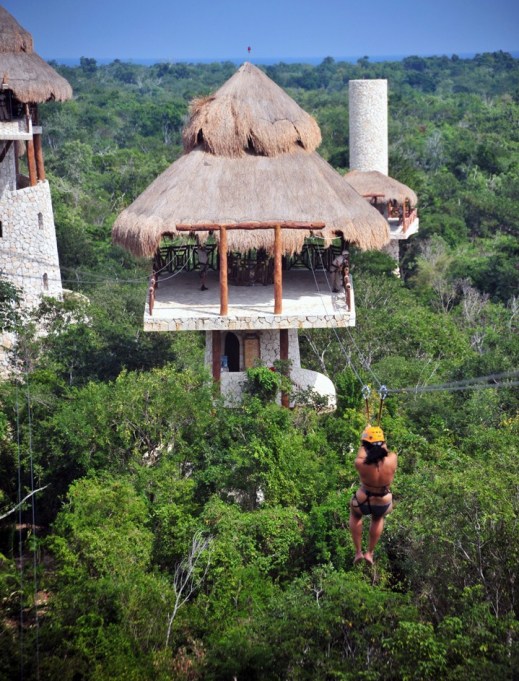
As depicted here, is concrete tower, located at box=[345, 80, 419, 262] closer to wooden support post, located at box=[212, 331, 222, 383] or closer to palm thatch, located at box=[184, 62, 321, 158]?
palm thatch, located at box=[184, 62, 321, 158]

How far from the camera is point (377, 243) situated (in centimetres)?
1897

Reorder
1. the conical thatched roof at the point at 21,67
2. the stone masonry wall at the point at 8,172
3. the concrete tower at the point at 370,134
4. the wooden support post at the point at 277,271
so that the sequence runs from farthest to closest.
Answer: the concrete tower at the point at 370,134 → the stone masonry wall at the point at 8,172 → the conical thatched roof at the point at 21,67 → the wooden support post at the point at 277,271

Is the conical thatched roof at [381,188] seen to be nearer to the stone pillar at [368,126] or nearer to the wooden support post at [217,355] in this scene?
the stone pillar at [368,126]

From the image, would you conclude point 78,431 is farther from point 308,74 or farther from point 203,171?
point 308,74

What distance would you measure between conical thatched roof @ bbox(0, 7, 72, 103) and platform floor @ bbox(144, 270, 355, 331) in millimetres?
6403

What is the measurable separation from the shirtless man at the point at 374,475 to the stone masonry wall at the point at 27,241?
47.0 feet

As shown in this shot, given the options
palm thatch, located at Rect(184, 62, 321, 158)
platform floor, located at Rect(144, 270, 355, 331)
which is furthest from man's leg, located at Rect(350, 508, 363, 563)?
palm thatch, located at Rect(184, 62, 321, 158)

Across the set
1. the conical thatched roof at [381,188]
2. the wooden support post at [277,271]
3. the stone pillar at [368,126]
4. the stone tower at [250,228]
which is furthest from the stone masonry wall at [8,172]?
the stone pillar at [368,126]

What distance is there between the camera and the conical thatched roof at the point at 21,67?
2441 cm

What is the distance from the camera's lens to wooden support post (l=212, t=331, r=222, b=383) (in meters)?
18.9

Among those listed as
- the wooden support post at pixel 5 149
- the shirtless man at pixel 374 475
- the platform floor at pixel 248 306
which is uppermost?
the wooden support post at pixel 5 149

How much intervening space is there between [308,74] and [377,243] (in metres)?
121

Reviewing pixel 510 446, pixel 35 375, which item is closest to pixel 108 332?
pixel 35 375

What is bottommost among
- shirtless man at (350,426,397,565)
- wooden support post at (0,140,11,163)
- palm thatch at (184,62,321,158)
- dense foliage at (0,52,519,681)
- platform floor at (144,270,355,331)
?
dense foliage at (0,52,519,681)
